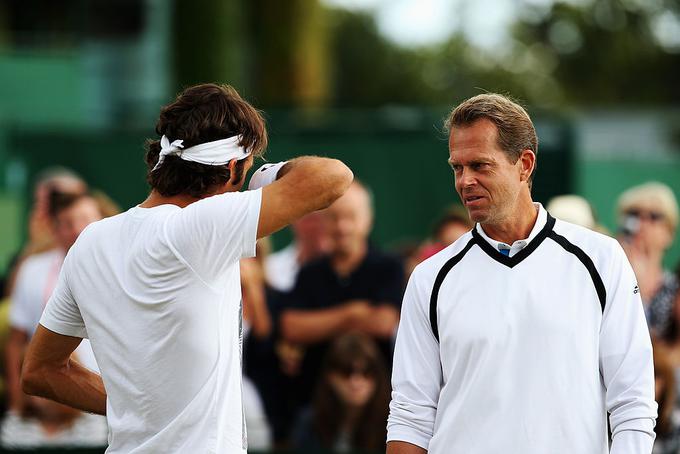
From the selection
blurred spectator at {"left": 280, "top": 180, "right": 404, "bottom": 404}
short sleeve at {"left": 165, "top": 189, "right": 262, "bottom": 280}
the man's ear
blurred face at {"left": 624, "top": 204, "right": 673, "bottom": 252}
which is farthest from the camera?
blurred face at {"left": 624, "top": 204, "right": 673, "bottom": 252}

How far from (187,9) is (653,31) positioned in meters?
37.0

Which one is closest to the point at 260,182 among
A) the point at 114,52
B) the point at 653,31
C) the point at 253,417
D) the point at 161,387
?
the point at 161,387

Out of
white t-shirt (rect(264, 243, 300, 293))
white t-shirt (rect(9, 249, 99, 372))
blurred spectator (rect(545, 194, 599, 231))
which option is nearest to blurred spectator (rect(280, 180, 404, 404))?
white t-shirt (rect(264, 243, 300, 293))

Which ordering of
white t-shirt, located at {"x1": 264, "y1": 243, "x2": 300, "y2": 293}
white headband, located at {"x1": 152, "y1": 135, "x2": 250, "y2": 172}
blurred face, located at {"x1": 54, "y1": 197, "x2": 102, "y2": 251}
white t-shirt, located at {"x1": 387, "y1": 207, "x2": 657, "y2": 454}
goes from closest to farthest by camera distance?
white headband, located at {"x1": 152, "y1": 135, "x2": 250, "y2": 172}
white t-shirt, located at {"x1": 387, "y1": 207, "x2": 657, "y2": 454}
blurred face, located at {"x1": 54, "y1": 197, "x2": 102, "y2": 251}
white t-shirt, located at {"x1": 264, "y1": 243, "x2": 300, "y2": 293}

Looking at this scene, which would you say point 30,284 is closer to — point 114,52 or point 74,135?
point 74,135

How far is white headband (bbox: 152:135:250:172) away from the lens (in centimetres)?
368

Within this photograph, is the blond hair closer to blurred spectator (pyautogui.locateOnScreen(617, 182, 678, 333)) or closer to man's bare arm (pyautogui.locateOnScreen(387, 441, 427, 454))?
blurred spectator (pyautogui.locateOnScreen(617, 182, 678, 333))

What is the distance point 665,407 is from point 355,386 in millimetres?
1883

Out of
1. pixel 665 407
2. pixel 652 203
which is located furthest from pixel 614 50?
pixel 665 407

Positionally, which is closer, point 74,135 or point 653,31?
point 74,135

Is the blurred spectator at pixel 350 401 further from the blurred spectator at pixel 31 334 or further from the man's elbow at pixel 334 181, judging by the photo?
the man's elbow at pixel 334 181

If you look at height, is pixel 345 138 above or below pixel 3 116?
above

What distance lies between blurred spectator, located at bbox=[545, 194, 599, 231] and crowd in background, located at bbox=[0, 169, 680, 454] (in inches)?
1.4

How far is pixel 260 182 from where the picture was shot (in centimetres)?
373
